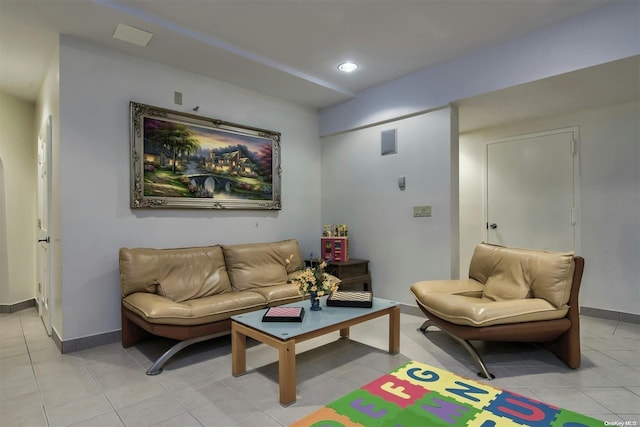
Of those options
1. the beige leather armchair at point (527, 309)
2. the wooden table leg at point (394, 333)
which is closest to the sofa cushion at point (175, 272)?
the wooden table leg at point (394, 333)

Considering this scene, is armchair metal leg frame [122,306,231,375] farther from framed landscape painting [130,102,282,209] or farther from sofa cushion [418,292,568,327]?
sofa cushion [418,292,568,327]

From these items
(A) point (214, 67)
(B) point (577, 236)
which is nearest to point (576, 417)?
(B) point (577, 236)

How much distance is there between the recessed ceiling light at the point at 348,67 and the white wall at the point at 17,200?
3950 millimetres

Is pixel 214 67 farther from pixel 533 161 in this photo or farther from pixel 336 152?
pixel 533 161

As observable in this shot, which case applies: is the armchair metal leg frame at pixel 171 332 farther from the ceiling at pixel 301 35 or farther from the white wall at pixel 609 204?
the white wall at pixel 609 204

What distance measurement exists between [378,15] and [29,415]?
3.60 meters

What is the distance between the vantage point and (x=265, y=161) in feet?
→ 14.4

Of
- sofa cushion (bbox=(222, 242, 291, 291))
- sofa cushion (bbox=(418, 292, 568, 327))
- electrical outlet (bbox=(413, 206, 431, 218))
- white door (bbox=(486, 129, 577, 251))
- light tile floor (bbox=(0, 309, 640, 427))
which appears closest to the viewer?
light tile floor (bbox=(0, 309, 640, 427))

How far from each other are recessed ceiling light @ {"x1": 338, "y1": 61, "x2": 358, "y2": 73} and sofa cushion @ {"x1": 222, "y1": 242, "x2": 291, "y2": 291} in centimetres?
214

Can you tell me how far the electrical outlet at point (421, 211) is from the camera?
3.97 meters

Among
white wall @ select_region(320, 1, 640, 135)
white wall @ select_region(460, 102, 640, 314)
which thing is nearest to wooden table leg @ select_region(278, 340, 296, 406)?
white wall @ select_region(320, 1, 640, 135)

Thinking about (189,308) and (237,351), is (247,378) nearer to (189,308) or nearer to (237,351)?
(237,351)

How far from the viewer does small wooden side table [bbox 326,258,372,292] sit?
4238mm

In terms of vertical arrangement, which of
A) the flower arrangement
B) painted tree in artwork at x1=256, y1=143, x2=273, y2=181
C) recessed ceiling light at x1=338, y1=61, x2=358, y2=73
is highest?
recessed ceiling light at x1=338, y1=61, x2=358, y2=73
